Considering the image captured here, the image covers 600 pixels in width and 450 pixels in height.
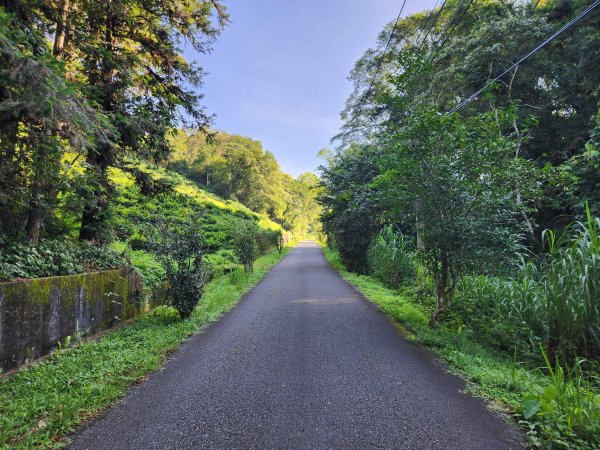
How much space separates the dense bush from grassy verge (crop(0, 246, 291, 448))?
112 centimetres

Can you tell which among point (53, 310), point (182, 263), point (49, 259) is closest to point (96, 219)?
point (49, 259)

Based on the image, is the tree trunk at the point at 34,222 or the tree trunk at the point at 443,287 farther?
the tree trunk at the point at 443,287

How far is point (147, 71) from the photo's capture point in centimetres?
748

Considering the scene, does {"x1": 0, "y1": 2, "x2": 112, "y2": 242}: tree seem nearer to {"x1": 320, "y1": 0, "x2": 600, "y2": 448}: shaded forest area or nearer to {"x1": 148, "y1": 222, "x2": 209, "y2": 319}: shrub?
{"x1": 148, "y1": 222, "x2": 209, "y2": 319}: shrub

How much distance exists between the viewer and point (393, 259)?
32.3ft

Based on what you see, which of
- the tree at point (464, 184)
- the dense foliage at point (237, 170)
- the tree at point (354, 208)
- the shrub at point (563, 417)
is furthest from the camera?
the dense foliage at point (237, 170)

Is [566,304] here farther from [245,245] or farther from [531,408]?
[245,245]

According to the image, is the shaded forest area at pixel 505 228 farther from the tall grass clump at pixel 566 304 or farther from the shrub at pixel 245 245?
the shrub at pixel 245 245

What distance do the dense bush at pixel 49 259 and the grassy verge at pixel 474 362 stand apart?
5.43 meters

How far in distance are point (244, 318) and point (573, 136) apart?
12717 millimetres

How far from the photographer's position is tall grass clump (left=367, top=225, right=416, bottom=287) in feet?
31.1

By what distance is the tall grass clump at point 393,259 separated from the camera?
31.1 feet

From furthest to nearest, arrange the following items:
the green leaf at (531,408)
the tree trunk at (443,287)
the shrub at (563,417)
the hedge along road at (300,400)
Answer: the tree trunk at (443,287), the green leaf at (531,408), the hedge along road at (300,400), the shrub at (563,417)

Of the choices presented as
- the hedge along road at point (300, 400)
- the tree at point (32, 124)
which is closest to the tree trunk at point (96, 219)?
the tree at point (32, 124)
